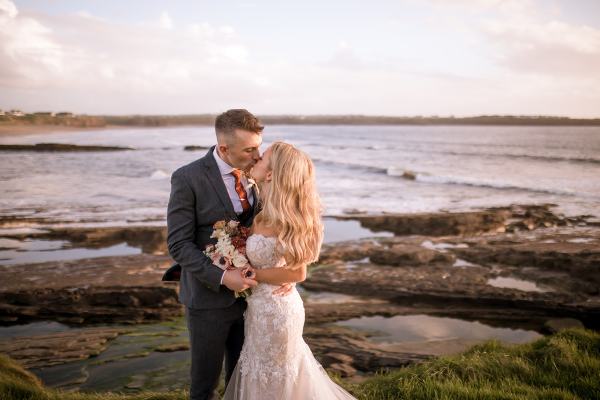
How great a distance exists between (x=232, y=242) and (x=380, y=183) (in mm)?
26304

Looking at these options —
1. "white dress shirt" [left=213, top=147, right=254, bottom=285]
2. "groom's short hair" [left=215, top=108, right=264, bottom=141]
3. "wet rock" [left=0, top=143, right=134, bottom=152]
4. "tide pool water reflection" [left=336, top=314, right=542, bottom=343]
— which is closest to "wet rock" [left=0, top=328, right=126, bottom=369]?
"tide pool water reflection" [left=336, top=314, right=542, bottom=343]

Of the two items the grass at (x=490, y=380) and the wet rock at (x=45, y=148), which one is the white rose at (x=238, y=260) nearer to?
the grass at (x=490, y=380)

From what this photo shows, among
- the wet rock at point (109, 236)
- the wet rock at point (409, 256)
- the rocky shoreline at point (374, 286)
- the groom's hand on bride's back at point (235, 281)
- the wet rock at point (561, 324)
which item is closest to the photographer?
the groom's hand on bride's back at point (235, 281)

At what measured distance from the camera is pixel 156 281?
31.8 feet

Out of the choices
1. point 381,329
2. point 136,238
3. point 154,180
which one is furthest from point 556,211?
point 154,180

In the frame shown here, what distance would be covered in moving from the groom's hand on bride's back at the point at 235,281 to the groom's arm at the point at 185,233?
7 cm

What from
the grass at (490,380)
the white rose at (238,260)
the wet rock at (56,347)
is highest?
the white rose at (238,260)

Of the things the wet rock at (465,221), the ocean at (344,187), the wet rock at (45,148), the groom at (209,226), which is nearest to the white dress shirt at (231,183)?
the groom at (209,226)

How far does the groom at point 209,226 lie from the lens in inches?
130

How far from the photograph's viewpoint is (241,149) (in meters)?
3.49

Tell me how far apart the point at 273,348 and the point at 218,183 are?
1297 mm

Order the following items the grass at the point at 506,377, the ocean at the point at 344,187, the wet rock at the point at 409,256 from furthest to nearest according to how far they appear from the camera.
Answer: the ocean at the point at 344,187 < the wet rock at the point at 409,256 < the grass at the point at 506,377

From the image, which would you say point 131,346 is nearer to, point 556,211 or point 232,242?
point 232,242

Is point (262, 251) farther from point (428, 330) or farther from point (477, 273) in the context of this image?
point (477, 273)
